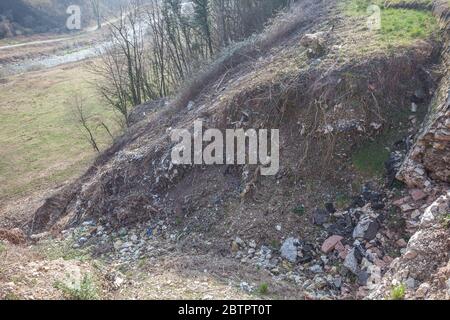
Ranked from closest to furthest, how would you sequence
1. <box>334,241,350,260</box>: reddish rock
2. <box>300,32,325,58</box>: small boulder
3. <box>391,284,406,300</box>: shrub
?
<box>391,284,406,300</box>: shrub, <box>334,241,350,260</box>: reddish rock, <box>300,32,325,58</box>: small boulder

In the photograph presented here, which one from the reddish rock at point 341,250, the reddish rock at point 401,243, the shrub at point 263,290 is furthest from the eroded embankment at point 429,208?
the shrub at point 263,290

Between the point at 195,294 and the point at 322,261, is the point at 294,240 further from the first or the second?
→ the point at 195,294

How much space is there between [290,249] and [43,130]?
89.6 feet

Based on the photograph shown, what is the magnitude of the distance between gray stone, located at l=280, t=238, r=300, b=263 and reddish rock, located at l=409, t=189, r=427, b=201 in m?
2.48

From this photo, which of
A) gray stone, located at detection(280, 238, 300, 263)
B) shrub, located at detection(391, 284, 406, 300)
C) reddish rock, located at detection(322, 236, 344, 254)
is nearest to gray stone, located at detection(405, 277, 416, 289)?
shrub, located at detection(391, 284, 406, 300)

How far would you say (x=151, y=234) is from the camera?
991 centimetres

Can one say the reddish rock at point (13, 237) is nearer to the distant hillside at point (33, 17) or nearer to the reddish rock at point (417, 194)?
the reddish rock at point (417, 194)

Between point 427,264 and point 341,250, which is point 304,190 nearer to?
point 341,250

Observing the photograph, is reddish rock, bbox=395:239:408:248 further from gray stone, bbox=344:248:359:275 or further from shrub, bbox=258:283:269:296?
shrub, bbox=258:283:269:296

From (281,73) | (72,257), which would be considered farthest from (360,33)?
(72,257)

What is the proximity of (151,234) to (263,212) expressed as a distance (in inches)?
116

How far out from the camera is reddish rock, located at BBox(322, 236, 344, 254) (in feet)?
25.8

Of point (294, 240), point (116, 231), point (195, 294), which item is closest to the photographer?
point (195, 294)

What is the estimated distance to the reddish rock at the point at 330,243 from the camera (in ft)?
25.8
